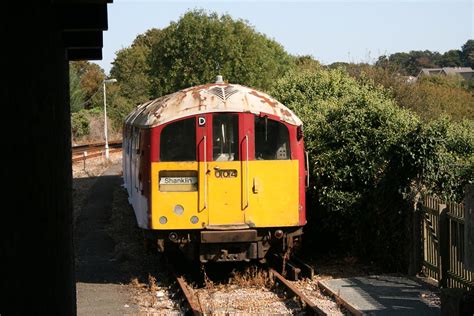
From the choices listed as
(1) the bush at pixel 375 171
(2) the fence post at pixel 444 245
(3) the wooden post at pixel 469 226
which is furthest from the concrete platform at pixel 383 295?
(3) the wooden post at pixel 469 226

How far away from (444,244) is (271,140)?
299 cm

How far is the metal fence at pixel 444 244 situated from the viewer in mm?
10039

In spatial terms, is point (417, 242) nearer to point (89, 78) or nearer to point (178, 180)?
point (178, 180)

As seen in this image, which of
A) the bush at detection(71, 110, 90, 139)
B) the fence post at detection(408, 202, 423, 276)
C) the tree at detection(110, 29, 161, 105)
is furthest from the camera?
the tree at detection(110, 29, 161, 105)

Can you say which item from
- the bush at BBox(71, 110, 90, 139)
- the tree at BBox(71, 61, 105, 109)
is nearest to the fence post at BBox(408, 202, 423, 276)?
the bush at BBox(71, 110, 90, 139)

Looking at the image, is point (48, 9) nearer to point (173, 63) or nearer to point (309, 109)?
point (309, 109)

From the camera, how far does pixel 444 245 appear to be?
10594 millimetres

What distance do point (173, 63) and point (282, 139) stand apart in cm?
3568

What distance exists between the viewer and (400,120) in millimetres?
13164

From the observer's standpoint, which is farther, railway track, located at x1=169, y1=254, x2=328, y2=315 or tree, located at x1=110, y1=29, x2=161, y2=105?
tree, located at x1=110, y1=29, x2=161, y2=105

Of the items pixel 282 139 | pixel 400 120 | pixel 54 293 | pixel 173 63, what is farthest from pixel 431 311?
pixel 173 63

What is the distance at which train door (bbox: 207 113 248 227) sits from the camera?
11398 mm

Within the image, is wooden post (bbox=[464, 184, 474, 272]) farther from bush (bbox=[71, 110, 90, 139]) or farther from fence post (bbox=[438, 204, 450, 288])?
bush (bbox=[71, 110, 90, 139])

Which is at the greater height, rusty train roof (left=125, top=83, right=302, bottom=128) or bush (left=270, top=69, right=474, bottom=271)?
rusty train roof (left=125, top=83, right=302, bottom=128)
